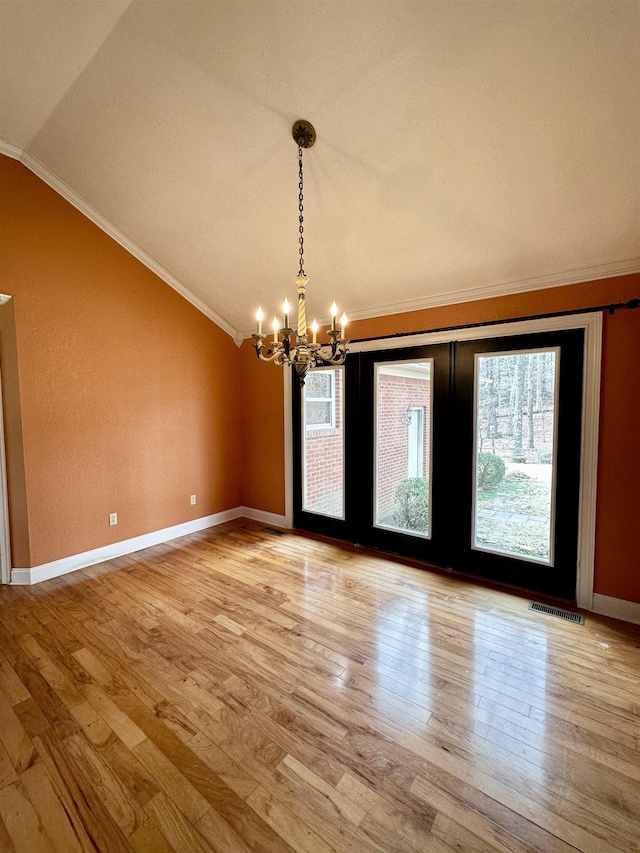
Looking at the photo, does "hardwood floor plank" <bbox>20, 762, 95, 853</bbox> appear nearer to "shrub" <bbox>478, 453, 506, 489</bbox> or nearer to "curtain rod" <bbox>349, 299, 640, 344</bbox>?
"shrub" <bbox>478, 453, 506, 489</bbox>

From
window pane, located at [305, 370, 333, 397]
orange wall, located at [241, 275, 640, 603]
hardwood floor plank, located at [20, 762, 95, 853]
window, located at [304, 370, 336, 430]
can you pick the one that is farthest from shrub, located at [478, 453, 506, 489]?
hardwood floor plank, located at [20, 762, 95, 853]

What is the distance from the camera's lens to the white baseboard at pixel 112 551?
3229 mm

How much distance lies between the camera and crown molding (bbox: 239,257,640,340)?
8.64 ft

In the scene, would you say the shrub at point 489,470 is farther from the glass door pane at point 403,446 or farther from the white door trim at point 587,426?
the white door trim at point 587,426

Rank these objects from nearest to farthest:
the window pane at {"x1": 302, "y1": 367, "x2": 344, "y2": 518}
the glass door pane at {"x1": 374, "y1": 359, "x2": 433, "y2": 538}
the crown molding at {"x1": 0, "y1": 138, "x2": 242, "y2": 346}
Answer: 1. the crown molding at {"x1": 0, "y1": 138, "x2": 242, "y2": 346}
2. the glass door pane at {"x1": 374, "y1": 359, "x2": 433, "y2": 538}
3. the window pane at {"x1": 302, "y1": 367, "x2": 344, "y2": 518}

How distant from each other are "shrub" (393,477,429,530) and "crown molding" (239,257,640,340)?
1701mm

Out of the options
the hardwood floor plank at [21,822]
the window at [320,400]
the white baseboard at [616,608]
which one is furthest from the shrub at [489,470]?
the hardwood floor plank at [21,822]

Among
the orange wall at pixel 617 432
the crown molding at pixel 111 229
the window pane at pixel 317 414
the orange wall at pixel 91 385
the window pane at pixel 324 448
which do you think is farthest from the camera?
the window pane at pixel 317 414

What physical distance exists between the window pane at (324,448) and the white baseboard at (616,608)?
2.37 m

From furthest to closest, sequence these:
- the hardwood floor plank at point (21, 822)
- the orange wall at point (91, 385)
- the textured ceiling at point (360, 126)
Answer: the orange wall at point (91, 385)
the textured ceiling at point (360, 126)
the hardwood floor plank at point (21, 822)

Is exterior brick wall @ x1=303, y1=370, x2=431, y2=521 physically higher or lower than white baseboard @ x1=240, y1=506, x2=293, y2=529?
higher

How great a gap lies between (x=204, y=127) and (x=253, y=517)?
4.23 m

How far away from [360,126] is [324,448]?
304 centimetres

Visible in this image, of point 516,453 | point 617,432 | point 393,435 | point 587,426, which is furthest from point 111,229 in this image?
point 617,432
